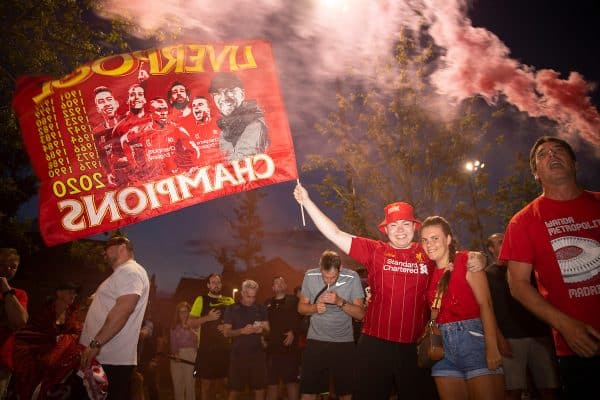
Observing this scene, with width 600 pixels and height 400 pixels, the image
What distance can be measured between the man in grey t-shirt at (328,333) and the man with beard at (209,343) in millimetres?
2787

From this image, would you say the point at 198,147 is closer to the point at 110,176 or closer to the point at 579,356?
the point at 110,176

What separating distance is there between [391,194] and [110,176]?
48.7ft

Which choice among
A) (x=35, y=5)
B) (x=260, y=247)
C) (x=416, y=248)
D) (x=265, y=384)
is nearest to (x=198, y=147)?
(x=416, y=248)

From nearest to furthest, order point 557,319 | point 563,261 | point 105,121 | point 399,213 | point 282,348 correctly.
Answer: point 557,319
point 563,261
point 399,213
point 105,121
point 282,348

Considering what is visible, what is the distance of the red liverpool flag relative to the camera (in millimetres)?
4277

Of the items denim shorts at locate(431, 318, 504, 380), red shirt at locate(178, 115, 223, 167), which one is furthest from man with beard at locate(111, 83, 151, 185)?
denim shorts at locate(431, 318, 504, 380)

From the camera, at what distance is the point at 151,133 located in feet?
15.1

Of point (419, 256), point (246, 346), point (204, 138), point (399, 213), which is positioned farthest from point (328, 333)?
point (204, 138)

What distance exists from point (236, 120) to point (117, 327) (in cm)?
276

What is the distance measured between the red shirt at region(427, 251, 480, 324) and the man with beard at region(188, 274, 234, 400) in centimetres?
519

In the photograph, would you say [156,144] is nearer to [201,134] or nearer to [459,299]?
[201,134]

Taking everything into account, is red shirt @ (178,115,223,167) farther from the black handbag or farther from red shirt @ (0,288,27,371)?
red shirt @ (0,288,27,371)

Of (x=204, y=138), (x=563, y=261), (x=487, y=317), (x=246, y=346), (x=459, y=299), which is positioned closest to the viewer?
(x=563, y=261)

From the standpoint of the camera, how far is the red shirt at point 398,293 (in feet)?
12.4
